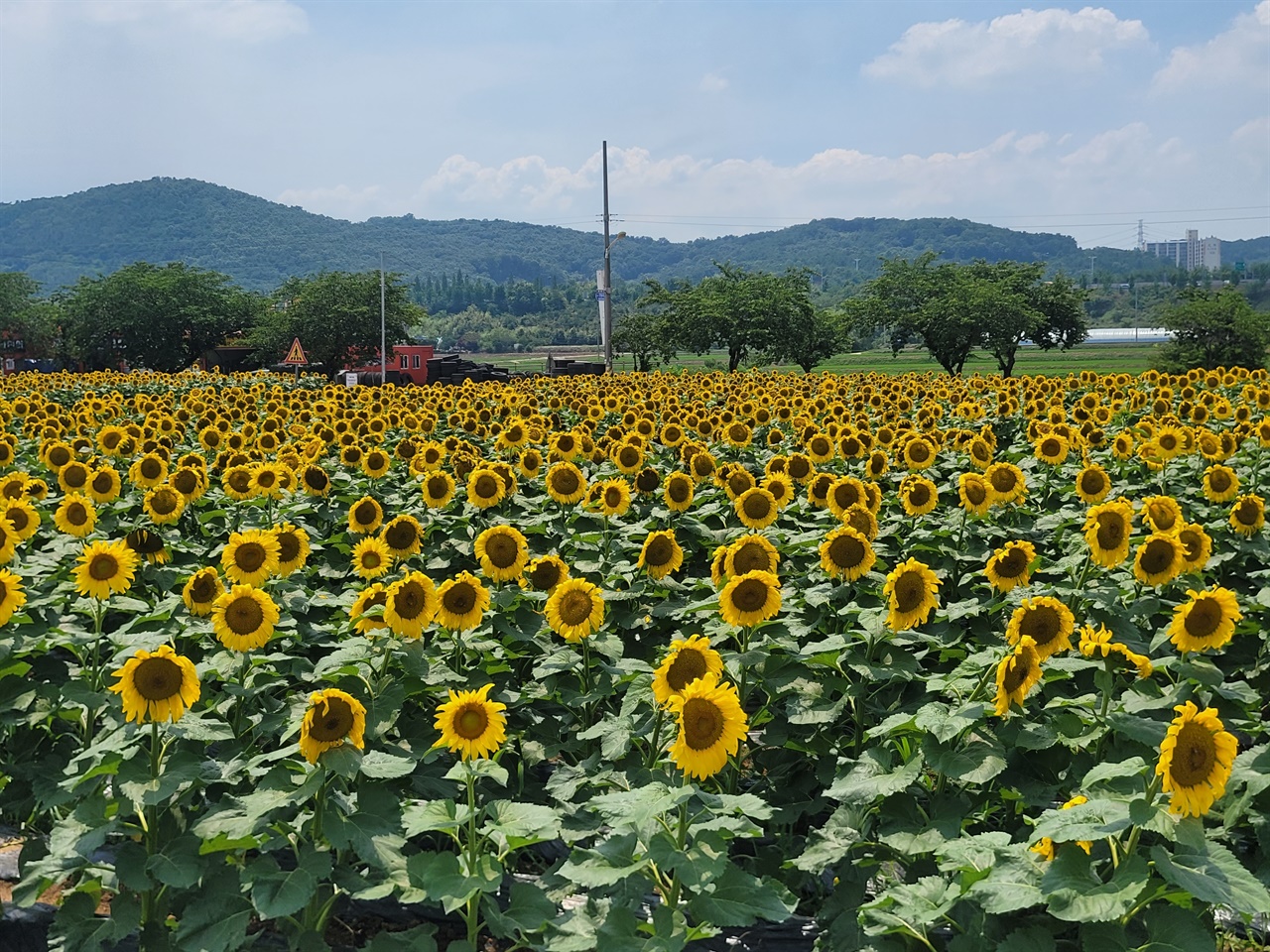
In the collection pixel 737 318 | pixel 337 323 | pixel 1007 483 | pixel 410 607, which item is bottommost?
pixel 410 607

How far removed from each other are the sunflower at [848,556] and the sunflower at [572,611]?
4.29 feet

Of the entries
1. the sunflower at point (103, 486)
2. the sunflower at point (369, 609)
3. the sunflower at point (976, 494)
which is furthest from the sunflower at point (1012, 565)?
the sunflower at point (103, 486)

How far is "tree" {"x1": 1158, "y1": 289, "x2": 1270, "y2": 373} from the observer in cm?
3753

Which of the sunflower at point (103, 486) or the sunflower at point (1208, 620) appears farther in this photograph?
the sunflower at point (103, 486)

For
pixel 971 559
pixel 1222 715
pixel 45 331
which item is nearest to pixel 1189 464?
pixel 971 559

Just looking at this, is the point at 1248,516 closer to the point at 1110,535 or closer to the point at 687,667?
the point at 1110,535

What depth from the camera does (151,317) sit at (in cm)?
6862

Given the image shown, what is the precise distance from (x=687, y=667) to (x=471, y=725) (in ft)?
2.69

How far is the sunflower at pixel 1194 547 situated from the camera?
5.46m

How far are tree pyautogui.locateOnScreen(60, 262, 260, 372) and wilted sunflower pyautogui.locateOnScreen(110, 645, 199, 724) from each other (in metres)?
71.6

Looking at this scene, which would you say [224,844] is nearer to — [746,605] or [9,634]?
[9,634]

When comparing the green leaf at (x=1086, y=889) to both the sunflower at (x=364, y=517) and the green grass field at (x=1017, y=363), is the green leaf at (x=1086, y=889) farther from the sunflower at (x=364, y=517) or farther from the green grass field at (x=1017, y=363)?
the green grass field at (x=1017, y=363)

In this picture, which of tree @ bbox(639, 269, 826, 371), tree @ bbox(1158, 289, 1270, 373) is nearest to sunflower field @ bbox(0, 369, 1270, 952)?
tree @ bbox(639, 269, 826, 371)

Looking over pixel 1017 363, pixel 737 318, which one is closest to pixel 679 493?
pixel 737 318
